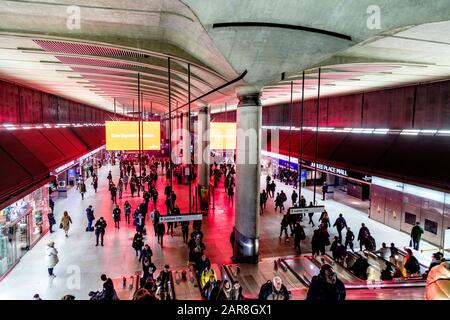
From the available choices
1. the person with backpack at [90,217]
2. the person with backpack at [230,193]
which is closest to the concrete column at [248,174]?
the person with backpack at [90,217]

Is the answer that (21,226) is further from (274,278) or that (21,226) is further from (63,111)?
(63,111)

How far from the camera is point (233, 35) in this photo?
242 inches

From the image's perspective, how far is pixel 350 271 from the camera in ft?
31.0

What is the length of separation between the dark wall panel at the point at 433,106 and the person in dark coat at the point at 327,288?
1105 centimetres

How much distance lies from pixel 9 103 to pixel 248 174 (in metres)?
10.2

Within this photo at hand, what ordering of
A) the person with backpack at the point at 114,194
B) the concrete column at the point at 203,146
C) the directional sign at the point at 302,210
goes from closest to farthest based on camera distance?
the directional sign at the point at 302,210, the person with backpack at the point at 114,194, the concrete column at the point at 203,146

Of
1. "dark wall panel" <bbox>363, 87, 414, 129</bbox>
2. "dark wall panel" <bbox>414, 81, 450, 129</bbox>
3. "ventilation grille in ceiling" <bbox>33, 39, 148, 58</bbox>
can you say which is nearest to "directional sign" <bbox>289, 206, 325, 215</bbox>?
"ventilation grille in ceiling" <bbox>33, 39, 148, 58</bbox>

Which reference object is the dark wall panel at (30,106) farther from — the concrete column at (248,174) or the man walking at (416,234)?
the man walking at (416,234)

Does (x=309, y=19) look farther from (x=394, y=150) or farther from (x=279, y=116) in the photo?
(x=279, y=116)

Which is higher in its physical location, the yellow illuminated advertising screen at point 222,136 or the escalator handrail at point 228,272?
the yellow illuminated advertising screen at point 222,136

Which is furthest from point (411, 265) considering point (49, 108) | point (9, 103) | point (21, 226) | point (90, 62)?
point (49, 108)

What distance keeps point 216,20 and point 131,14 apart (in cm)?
183

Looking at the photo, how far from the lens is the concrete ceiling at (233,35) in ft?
18.0
